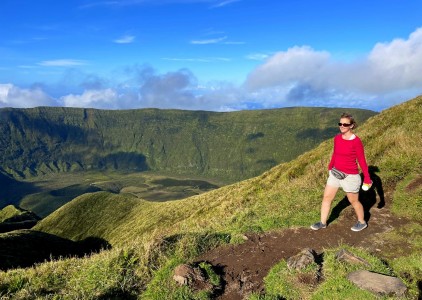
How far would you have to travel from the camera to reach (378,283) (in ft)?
32.5

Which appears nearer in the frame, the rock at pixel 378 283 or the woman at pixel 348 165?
the rock at pixel 378 283

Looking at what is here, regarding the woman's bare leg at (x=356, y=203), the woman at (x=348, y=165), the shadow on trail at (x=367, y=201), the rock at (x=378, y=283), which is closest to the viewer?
the rock at (x=378, y=283)

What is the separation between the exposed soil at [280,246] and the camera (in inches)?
454

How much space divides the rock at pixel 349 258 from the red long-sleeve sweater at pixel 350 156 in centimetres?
360

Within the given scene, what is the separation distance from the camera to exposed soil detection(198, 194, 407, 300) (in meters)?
11.5

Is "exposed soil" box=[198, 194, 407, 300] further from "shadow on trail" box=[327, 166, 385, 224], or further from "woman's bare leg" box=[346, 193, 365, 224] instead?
"woman's bare leg" box=[346, 193, 365, 224]

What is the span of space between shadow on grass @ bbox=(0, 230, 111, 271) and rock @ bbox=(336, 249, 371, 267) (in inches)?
1433

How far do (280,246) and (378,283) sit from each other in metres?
4.62

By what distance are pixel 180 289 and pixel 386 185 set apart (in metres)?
14.5

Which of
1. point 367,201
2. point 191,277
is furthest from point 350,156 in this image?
point 191,277

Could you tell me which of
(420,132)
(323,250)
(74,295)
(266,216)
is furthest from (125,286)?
(420,132)

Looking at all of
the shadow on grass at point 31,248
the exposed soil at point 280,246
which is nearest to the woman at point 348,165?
the exposed soil at point 280,246

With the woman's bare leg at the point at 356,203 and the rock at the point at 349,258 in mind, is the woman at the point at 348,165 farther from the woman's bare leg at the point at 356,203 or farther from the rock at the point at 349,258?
the rock at the point at 349,258

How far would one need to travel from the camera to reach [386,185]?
19594 millimetres
